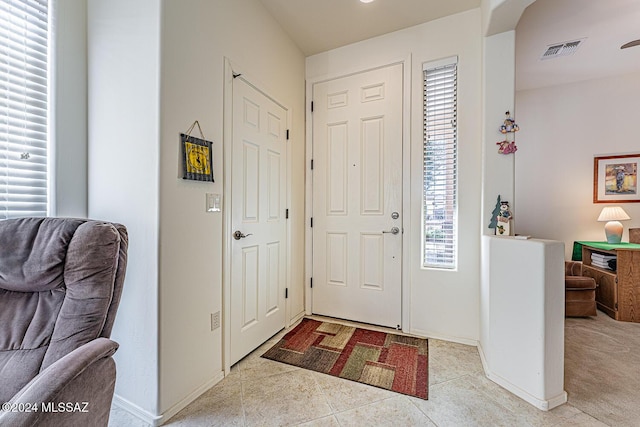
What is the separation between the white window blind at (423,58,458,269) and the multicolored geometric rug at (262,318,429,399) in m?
0.77

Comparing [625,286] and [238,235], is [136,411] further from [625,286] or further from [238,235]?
[625,286]

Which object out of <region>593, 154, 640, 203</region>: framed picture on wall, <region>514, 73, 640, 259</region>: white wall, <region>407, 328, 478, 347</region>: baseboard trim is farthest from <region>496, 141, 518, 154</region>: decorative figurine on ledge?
<region>593, 154, 640, 203</region>: framed picture on wall

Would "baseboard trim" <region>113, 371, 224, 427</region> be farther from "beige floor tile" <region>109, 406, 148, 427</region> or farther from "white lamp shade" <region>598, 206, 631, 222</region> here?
"white lamp shade" <region>598, 206, 631, 222</region>

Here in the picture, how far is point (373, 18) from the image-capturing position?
241 cm

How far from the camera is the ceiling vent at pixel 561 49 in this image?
9.25 feet

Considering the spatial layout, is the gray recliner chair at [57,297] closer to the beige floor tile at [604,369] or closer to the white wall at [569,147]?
the beige floor tile at [604,369]

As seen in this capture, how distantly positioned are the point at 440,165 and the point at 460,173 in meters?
0.18

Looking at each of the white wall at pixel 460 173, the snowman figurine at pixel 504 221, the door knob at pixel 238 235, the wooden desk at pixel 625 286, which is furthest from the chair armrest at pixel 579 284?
the door knob at pixel 238 235

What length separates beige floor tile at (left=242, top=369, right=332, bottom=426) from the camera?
1.51 m

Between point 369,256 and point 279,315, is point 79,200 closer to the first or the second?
point 279,315

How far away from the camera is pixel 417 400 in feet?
5.39

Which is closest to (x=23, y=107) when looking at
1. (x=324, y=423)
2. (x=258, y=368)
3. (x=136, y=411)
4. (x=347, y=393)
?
(x=136, y=411)

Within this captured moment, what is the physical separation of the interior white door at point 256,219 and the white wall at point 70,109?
2.92ft

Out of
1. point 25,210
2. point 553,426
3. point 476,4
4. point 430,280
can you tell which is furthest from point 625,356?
point 25,210
